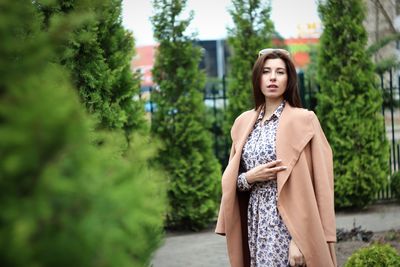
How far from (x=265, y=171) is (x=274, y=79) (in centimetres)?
59

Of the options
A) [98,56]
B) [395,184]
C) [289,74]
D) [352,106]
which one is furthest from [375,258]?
[395,184]

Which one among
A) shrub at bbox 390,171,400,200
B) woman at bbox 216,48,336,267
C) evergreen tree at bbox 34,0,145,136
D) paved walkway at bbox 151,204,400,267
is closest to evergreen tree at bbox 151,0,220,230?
paved walkway at bbox 151,204,400,267

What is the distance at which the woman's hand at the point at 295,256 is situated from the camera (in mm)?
3361

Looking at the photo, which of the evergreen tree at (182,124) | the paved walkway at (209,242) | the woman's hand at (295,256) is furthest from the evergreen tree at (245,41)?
the woman's hand at (295,256)

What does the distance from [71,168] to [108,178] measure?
0.29 feet

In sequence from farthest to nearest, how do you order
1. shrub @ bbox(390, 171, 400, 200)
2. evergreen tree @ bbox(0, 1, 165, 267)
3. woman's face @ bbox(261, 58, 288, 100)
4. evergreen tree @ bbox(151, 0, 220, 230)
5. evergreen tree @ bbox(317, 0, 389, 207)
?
shrub @ bbox(390, 171, 400, 200)
evergreen tree @ bbox(317, 0, 389, 207)
evergreen tree @ bbox(151, 0, 220, 230)
woman's face @ bbox(261, 58, 288, 100)
evergreen tree @ bbox(0, 1, 165, 267)

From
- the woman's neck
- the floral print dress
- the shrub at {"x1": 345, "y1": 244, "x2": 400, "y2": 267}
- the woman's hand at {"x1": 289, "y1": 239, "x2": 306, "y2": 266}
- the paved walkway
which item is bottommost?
the paved walkway

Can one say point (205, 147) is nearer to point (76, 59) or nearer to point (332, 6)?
point (332, 6)

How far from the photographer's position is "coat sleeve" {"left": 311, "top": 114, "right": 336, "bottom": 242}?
3.43 metres

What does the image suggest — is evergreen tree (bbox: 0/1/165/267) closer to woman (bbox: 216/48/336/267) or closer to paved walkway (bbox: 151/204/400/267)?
woman (bbox: 216/48/336/267)

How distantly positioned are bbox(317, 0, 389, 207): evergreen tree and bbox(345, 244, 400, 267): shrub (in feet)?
17.1

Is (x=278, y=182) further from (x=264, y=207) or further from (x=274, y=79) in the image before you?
(x=274, y=79)

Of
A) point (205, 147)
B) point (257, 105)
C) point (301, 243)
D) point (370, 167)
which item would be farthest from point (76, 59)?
point (370, 167)

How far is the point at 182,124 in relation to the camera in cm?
930
